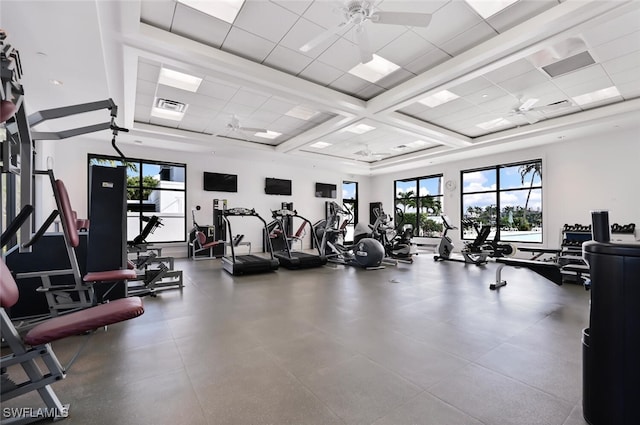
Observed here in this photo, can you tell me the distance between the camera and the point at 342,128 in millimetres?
7414

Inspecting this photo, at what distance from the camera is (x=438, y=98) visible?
20.3ft

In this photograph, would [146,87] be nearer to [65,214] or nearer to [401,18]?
[65,214]

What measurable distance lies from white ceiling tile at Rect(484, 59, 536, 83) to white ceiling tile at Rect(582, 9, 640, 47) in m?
0.78

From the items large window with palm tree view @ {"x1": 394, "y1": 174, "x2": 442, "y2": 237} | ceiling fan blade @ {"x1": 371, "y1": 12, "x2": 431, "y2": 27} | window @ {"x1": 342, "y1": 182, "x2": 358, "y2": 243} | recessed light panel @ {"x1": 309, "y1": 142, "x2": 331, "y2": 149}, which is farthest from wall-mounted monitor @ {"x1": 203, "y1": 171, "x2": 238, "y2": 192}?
→ ceiling fan blade @ {"x1": 371, "y1": 12, "x2": 431, "y2": 27}

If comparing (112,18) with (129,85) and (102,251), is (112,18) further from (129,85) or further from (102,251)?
(102,251)

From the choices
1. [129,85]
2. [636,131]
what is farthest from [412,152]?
[129,85]

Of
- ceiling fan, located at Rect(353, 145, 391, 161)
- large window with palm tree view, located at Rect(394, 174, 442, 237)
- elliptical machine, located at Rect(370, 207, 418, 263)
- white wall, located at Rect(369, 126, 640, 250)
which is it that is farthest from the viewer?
large window with palm tree view, located at Rect(394, 174, 442, 237)

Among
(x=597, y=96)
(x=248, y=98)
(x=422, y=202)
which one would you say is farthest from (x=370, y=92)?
(x=422, y=202)

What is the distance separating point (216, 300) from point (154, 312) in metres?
0.79

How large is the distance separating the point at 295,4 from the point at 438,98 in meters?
3.91

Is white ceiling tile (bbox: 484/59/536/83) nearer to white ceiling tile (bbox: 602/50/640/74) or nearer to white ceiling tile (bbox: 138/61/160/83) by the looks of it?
white ceiling tile (bbox: 602/50/640/74)

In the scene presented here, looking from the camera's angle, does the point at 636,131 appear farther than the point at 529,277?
Yes

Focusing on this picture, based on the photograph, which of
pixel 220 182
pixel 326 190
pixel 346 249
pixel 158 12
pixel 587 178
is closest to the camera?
pixel 158 12

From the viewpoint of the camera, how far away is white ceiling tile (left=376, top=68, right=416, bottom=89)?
5.14m
